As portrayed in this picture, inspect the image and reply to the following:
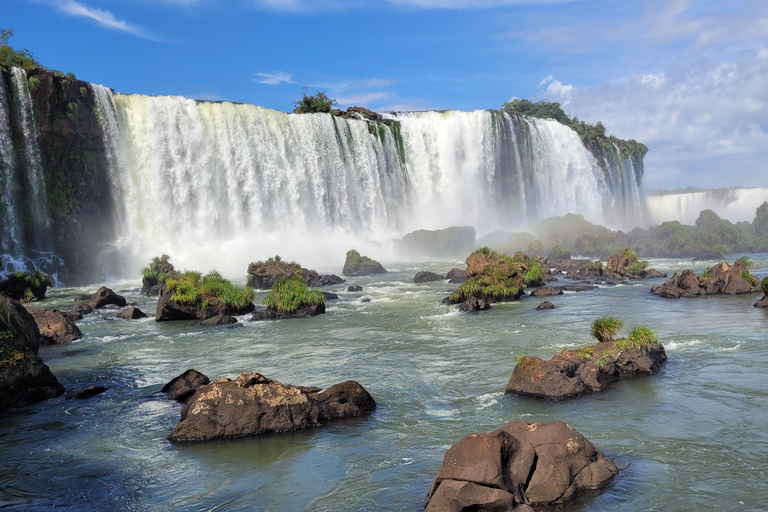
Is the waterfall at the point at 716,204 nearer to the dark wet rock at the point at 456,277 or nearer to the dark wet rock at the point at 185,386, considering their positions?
the dark wet rock at the point at 456,277

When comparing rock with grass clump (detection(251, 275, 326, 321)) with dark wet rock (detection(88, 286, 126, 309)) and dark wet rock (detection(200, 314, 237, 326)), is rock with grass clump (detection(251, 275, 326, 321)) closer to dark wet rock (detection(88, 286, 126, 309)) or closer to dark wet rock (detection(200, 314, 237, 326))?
dark wet rock (detection(200, 314, 237, 326))

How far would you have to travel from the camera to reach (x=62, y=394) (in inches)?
506

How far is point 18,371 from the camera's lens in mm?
12078

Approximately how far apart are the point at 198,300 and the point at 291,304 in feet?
10.5

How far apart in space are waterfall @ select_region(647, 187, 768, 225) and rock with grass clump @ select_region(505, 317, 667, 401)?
256 ft

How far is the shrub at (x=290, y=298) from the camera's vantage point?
22844 millimetres

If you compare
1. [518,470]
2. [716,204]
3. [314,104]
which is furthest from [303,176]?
[716,204]

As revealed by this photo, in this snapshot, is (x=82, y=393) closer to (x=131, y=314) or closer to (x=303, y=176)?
(x=131, y=314)

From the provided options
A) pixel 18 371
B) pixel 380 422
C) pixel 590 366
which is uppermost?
pixel 18 371

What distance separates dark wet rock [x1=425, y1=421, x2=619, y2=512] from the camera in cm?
664

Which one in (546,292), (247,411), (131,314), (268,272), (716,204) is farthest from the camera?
(716,204)

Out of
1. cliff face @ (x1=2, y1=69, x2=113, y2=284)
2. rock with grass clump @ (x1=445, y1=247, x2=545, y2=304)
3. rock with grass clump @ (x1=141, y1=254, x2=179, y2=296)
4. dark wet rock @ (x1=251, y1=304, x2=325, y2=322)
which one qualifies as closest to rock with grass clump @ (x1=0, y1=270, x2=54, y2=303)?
rock with grass clump @ (x1=141, y1=254, x2=179, y2=296)

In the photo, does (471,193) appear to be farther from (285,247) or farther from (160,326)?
(160,326)

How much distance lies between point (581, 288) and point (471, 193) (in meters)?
36.9
